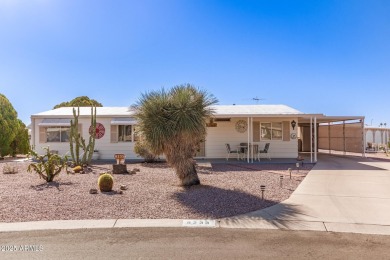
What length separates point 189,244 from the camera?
4.35 meters

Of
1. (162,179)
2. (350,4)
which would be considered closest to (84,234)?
(162,179)

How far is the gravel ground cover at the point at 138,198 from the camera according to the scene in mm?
6004

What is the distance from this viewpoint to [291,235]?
4.73m

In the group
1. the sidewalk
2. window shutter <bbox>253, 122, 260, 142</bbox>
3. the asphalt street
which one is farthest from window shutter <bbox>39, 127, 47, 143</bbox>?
the asphalt street

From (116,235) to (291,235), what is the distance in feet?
9.44

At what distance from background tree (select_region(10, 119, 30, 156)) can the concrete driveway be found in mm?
20129

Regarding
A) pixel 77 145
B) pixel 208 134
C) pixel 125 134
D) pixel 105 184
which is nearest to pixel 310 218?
pixel 105 184

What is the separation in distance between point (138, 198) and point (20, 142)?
18184 millimetres

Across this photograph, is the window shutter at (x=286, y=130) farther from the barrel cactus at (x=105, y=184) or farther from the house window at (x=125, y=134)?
the barrel cactus at (x=105, y=184)

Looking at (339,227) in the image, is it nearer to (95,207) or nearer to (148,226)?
(148,226)

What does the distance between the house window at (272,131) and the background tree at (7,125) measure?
1667 centimetres

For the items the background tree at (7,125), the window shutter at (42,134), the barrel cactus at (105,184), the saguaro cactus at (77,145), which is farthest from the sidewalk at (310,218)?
the background tree at (7,125)

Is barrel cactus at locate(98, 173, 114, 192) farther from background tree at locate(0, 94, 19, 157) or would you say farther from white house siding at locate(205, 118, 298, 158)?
background tree at locate(0, 94, 19, 157)

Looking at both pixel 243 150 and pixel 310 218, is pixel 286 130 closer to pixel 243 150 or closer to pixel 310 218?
pixel 243 150
